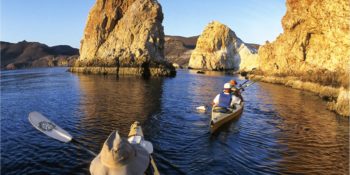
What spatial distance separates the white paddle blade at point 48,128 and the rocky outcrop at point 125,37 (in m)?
63.7

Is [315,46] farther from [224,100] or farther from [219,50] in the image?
[219,50]

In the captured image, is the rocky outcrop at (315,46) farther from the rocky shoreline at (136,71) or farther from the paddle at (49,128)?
the rocky shoreline at (136,71)

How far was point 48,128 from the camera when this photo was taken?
40.3ft

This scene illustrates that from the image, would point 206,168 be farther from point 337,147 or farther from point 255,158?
point 337,147

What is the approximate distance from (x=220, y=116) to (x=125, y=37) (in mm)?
83563

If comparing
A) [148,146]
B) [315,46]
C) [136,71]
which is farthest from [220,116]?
[136,71]

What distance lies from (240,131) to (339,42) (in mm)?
32490

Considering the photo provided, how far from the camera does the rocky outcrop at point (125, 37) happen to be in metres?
84.6

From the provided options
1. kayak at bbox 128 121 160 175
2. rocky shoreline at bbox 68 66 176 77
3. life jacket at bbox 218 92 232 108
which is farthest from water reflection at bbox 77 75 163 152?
rocky shoreline at bbox 68 66 176 77

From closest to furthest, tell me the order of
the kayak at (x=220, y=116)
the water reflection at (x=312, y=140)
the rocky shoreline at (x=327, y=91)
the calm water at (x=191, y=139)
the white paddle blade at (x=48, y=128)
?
the white paddle blade at (x=48, y=128), the calm water at (x=191, y=139), the water reflection at (x=312, y=140), the kayak at (x=220, y=116), the rocky shoreline at (x=327, y=91)

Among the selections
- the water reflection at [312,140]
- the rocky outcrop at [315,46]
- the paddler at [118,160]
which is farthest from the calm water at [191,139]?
the rocky outcrop at [315,46]

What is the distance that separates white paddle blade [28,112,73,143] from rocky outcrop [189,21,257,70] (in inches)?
5654

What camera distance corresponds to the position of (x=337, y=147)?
1662 cm

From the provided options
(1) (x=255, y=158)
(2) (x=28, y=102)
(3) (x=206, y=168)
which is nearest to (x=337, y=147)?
(1) (x=255, y=158)
